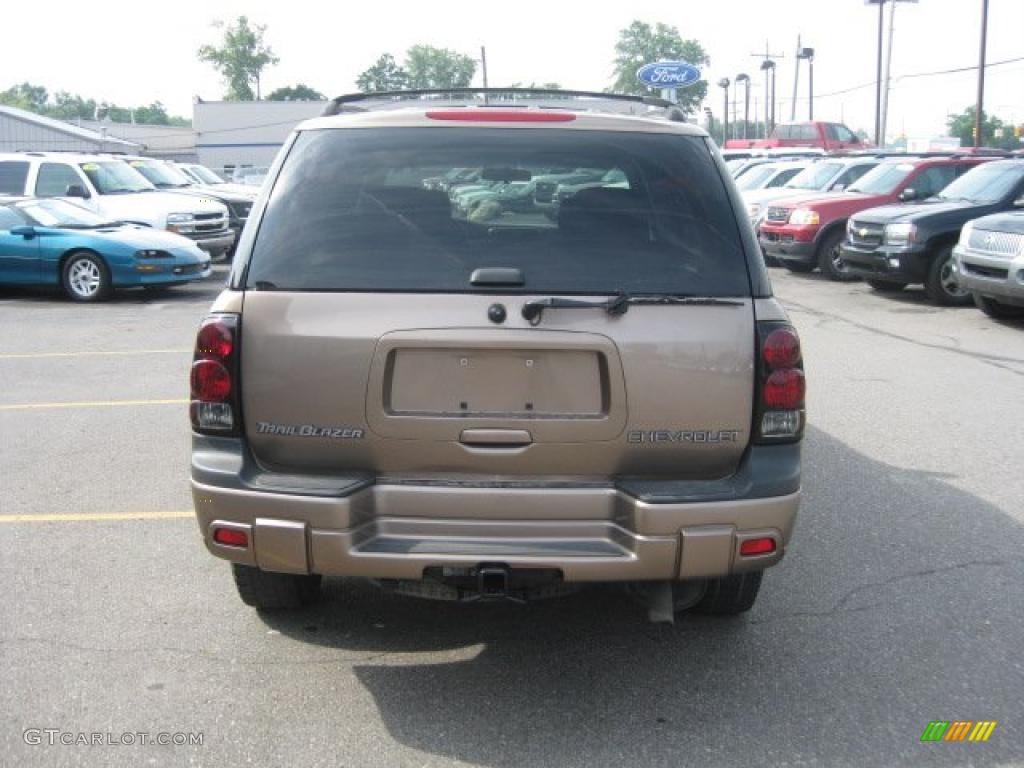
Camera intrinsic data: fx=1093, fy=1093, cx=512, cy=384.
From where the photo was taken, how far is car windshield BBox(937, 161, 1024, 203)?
14555 millimetres

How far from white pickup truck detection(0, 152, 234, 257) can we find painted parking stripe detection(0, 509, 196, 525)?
1253 cm

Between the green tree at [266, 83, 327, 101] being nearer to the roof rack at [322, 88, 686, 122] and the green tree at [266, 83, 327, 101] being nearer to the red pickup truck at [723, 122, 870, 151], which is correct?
the red pickup truck at [723, 122, 870, 151]

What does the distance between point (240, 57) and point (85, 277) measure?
4023 inches

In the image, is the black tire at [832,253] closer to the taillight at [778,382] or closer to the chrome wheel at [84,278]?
the chrome wheel at [84,278]

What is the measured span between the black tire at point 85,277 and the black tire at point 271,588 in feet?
38.4

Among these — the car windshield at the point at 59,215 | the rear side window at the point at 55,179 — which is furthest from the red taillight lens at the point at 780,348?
the rear side window at the point at 55,179

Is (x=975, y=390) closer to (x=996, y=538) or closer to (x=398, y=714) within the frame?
(x=996, y=538)

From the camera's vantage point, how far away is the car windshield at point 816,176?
2042 cm

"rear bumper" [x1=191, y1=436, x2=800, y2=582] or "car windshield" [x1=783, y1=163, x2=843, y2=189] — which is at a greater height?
"car windshield" [x1=783, y1=163, x2=843, y2=189]

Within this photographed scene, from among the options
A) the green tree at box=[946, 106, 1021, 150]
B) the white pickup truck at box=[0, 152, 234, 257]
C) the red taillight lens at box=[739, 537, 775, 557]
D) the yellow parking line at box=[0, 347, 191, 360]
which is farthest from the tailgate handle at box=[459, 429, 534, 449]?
the green tree at box=[946, 106, 1021, 150]

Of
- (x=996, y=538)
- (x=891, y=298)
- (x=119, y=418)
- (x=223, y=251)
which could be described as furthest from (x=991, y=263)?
(x=223, y=251)

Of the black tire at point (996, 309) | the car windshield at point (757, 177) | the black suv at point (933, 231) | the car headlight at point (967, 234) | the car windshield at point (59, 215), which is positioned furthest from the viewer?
the car windshield at point (757, 177)

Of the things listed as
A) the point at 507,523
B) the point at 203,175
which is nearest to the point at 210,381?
the point at 507,523

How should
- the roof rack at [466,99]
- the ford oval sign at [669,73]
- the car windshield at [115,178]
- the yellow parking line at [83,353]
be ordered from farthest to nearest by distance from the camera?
the ford oval sign at [669,73] < the car windshield at [115,178] < the yellow parking line at [83,353] < the roof rack at [466,99]
